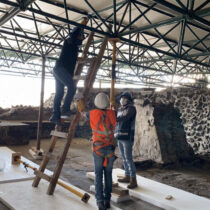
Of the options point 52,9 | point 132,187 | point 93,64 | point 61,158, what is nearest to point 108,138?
point 61,158

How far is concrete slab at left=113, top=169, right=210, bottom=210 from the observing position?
4.81 meters

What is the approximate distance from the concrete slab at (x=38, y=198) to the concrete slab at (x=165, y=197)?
3.49ft

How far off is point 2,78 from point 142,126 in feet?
58.1

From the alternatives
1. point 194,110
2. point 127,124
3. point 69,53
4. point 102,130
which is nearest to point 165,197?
point 127,124

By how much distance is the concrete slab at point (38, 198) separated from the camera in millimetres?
4234

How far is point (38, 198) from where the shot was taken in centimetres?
453

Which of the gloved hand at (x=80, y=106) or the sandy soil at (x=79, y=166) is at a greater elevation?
the gloved hand at (x=80, y=106)

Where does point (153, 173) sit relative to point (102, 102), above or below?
below

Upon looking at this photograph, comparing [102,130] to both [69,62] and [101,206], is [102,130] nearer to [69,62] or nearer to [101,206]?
[101,206]

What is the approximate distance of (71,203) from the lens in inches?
175

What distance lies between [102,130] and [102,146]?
25 cm

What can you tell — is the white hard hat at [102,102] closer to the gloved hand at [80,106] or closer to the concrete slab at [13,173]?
the gloved hand at [80,106]

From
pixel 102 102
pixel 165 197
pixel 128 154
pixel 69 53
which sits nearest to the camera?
pixel 102 102

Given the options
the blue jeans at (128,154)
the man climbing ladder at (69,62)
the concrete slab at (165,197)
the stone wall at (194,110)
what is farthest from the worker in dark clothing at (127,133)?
the stone wall at (194,110)
